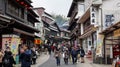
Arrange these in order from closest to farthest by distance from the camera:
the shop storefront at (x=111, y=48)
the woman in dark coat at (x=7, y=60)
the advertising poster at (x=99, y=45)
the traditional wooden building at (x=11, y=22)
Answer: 1. the woman in dark coat at (x=7, y=60)
2. the traditional wooden building at (x=11, y=22)
3. the shop storefront at (x=111, y=48)
4. the advertising poster at (x=99, y=45)

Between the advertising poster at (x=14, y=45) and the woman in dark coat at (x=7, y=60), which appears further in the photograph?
the advertising poster at (x=14, y=45)

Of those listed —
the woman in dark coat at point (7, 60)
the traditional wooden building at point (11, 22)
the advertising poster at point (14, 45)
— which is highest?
the traditional wooden building at point (11, 22)

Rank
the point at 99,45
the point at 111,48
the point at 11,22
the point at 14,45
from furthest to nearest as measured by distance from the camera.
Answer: the point at 99,45 < the point at 111,48 < the point at 14,45 < the point at 11,22

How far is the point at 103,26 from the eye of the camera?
31078mm

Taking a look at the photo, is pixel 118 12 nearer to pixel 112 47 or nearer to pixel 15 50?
pixel 112 47

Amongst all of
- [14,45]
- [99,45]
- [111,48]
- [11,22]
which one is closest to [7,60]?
[11,22]

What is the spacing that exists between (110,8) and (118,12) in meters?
0.87

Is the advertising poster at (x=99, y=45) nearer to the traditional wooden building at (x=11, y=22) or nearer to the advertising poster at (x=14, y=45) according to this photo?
the traditional wooden building at (x=11, y=22)

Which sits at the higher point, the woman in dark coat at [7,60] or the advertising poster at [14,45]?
the advertising poster at [14,45]

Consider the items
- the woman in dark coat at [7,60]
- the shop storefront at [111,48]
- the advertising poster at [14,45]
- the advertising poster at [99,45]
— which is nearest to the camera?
the woman in dark coat at [7,60]

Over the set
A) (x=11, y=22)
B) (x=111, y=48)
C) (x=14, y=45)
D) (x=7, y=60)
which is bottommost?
(x=7, y=60)

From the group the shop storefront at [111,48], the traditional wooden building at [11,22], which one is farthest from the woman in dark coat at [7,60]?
the shop storefront at [111,48]

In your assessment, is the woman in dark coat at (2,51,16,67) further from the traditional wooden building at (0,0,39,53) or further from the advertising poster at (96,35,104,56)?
the advertising poster at (96,35,104,56)

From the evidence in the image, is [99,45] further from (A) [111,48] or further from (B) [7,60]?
(B) [7,60]
